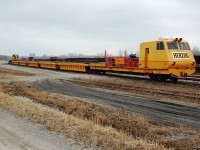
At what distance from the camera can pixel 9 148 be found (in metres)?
7.87

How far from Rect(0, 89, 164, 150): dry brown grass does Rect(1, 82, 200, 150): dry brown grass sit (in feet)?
2.18

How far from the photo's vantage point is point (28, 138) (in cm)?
885

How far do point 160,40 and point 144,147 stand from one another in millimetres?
17976

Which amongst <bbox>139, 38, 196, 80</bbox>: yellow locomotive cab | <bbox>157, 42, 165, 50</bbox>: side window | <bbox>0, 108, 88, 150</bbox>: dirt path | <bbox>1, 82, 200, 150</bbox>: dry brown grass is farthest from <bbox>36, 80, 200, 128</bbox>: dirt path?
<bbox>157, 42, 165, 50</bbox>: side window

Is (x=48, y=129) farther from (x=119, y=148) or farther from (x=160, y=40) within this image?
(x=160, y=40)

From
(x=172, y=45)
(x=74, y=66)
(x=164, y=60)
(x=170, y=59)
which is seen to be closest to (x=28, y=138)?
(x=170, y=59)

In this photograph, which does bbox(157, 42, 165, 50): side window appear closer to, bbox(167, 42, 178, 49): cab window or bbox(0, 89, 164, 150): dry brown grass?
bbox(167, 42, 178, 49): cab window

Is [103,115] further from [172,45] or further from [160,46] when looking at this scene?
[172,45]

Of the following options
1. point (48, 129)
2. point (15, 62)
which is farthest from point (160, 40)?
point (15, 62)

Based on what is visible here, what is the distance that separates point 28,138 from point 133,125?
10.7 feet

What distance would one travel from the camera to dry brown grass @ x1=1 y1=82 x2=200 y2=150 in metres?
8.77

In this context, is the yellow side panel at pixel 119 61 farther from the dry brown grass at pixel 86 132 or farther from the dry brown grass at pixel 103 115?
the dry brown grass at pixel 86 132

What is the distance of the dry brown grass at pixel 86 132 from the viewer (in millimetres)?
8008

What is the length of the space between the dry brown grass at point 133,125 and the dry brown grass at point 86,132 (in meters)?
0.66
